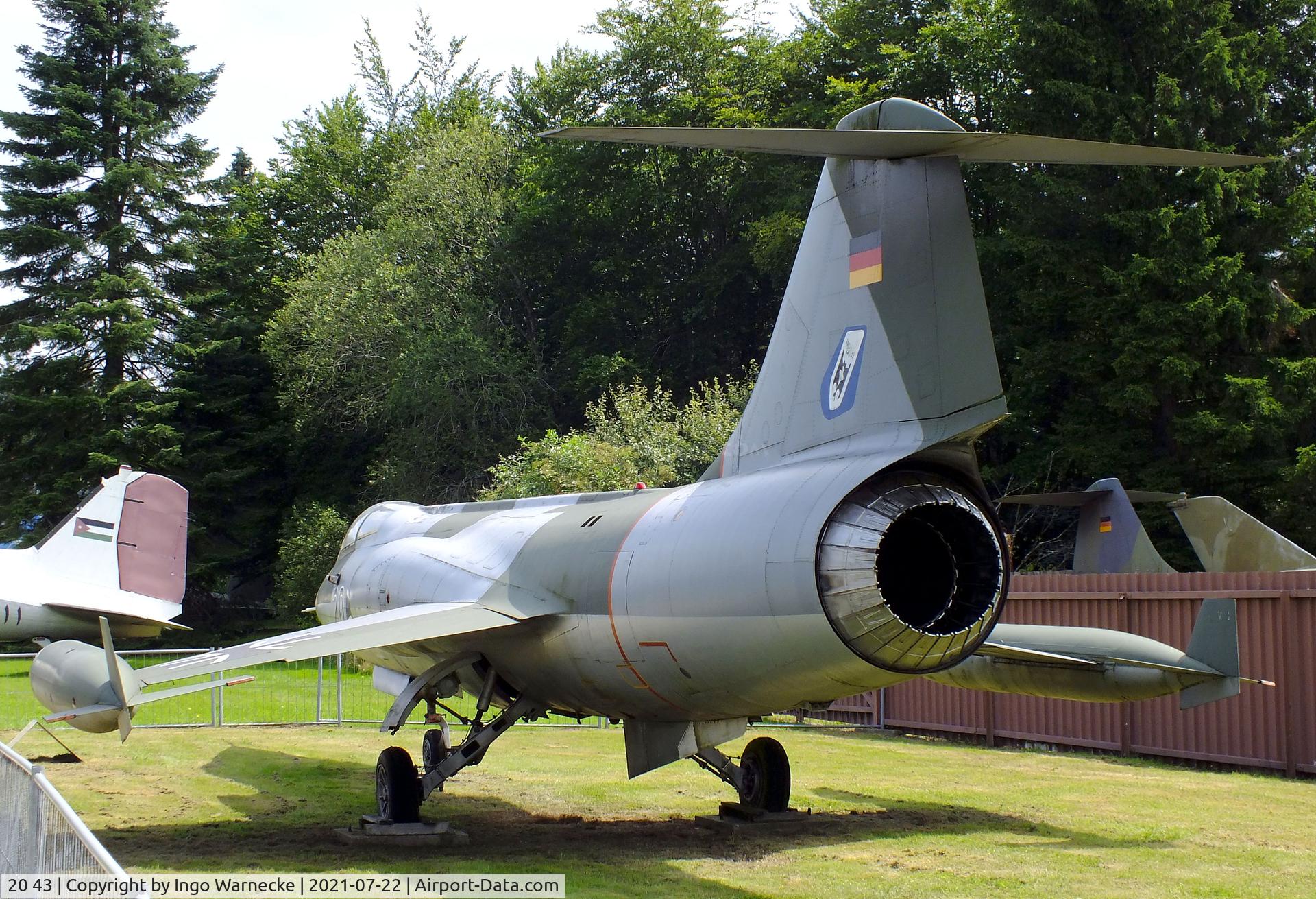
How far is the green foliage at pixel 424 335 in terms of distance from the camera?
3616 centimetres

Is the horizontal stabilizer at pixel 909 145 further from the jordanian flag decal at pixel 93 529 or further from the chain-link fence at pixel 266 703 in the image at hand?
the jordanian flag decal at pixel 93 529

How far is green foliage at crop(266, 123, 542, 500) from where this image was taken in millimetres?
36156

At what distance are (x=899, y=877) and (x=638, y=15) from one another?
39.7 m

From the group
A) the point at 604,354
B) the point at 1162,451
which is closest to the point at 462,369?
the point at 604,354

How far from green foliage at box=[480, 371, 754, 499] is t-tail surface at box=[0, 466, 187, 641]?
23.9ft


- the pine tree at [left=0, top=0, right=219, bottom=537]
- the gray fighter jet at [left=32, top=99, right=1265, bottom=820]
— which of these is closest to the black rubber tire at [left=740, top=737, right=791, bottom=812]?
the gray fighter jet at [left=32, top=99, right=1265, bottom=820]

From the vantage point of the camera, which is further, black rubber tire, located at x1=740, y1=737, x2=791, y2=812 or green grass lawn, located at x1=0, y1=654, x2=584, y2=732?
green grass lawn, located at x1=0, y1=654, x2=584, y2=732

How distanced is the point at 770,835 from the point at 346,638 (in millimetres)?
3716

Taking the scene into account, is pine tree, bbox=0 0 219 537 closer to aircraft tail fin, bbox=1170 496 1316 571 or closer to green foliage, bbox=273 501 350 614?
green foliage, bbox=273 501 350 614

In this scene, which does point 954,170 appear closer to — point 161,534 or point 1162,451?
point 161,534

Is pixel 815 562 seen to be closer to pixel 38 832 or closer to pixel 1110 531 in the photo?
pixel 38 832

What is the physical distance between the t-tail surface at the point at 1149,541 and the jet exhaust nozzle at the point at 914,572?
8.38 metres

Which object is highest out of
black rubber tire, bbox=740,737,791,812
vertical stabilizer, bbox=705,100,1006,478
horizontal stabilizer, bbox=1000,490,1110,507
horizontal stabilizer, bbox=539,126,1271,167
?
horizontal stabilizer, bbox=539,126,1271,167

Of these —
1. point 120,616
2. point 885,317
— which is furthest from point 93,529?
point 885,317
